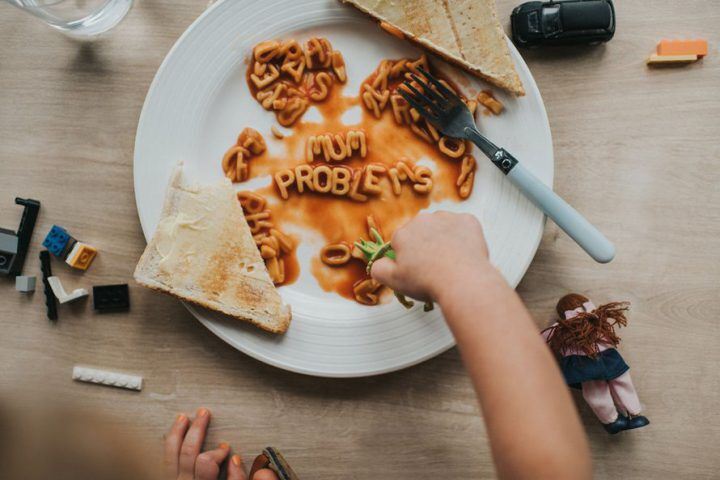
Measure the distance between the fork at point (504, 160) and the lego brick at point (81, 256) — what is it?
38.7 inches

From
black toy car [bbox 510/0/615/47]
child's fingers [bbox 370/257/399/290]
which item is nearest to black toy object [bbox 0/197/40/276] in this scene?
child's fingers [bbox 370/257/399/290]

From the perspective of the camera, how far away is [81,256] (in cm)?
151

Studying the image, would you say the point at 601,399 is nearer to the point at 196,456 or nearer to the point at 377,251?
the point at 377,251

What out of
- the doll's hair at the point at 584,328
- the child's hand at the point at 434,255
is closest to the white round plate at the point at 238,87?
the doll's hair at the point at 584,328

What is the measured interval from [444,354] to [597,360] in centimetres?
40

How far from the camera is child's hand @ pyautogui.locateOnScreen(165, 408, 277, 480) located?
149cm

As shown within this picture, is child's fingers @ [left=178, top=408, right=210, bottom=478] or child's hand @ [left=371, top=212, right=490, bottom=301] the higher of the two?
child's hand @ [left=371, top=212, right=490, bottom=301]

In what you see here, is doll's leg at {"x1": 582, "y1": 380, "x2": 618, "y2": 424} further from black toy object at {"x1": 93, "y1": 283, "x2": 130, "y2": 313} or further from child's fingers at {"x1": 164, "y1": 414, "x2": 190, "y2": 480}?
black toy object at {"x1": 93, "y1": 283, "x2": 130, "y2": 313}

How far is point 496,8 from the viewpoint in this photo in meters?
1.49

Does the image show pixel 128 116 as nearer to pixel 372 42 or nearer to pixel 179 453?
pixel 372 42

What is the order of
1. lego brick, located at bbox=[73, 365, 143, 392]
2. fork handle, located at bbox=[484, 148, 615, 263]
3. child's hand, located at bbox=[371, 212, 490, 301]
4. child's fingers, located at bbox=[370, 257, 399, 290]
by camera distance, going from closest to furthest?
1. child's hand, located at bbox=[371, 212, 490, 301]
2. child's fingers, located at bbox=[370, 257, 399, 290]
3. fork handle, located at bbox=[484, 148, 615, 263]
4. lego brick, located at bbox=[73, 365, 143, 392]

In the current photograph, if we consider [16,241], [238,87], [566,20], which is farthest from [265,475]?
[566,20]

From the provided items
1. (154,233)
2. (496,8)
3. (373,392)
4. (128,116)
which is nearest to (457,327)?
(373,392)

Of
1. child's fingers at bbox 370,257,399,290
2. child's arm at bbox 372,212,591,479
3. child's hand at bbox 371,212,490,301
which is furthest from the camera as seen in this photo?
child's fingers at bbox 370,257,399,290
